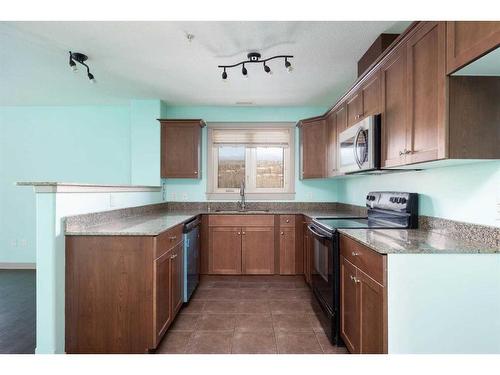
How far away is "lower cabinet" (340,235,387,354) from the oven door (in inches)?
4.5

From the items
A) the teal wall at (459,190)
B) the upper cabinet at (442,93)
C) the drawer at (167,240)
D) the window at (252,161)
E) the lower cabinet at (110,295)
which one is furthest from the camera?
the window at (252,161)

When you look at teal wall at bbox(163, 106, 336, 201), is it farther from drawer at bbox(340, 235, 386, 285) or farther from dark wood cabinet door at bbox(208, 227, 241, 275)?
drawer at bbox(340, 235, 386, 285)

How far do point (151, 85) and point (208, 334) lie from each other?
283cm

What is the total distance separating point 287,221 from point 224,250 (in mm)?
939

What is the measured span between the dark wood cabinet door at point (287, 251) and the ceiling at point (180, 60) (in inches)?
73.7

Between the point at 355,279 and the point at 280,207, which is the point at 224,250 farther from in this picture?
the point at 355,279

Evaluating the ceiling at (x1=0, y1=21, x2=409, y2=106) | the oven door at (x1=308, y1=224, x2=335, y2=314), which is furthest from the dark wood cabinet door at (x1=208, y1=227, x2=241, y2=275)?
the ceiling at (x1=0, y1=21, x2=409, y2=106)

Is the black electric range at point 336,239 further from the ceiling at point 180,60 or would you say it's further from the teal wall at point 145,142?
the teal wall at point 145,142

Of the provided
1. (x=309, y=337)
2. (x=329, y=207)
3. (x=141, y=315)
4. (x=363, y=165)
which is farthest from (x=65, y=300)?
(x=329, y=207)

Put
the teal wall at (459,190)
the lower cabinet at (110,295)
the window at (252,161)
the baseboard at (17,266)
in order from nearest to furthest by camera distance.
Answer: the teal wall at (459,190)
the lower cabinet at (110,295)
the baseboard at (17,266)
the window at (252,161)

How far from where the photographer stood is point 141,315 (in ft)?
6.10

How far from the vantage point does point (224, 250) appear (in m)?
3.61

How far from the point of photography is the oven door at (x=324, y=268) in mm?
2129

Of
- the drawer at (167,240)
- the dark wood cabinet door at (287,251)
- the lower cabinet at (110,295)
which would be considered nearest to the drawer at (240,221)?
the dark wood cabinet door at (287,251)
